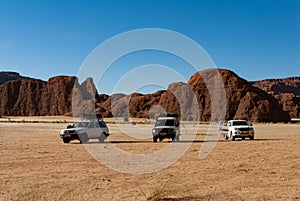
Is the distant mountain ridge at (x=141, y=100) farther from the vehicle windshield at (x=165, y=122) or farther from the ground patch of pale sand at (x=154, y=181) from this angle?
the ground patch of pale sand at (x=154, y=181)

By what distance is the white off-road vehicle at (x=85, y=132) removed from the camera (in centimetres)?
2688

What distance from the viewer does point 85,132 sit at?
1070 inches

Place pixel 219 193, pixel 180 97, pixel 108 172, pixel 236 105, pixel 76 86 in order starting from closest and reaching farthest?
pixel 219 193
pixel 108 172
pixel 236 105
pixel 180 97
pixel 76 86

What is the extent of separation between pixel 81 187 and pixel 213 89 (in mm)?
125739

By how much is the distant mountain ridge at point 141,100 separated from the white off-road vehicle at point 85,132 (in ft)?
328

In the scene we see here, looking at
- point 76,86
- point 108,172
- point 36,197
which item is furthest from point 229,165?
point 76,86

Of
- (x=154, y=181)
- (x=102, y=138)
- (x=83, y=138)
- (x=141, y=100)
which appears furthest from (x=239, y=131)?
(x=141, y=100)

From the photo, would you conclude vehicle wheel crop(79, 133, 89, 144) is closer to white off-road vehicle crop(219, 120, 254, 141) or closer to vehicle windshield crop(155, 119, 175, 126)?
vehicle windshield crop(155, 119, 175, 126)

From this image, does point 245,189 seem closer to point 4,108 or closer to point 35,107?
point 35,107

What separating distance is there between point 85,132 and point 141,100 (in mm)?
141347

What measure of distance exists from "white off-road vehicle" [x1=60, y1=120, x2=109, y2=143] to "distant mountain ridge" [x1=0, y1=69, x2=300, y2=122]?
9995 cm

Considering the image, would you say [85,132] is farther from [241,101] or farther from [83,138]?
[241,101]

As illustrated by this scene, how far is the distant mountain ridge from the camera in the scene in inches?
5051

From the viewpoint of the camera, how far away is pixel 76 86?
7151 inches
